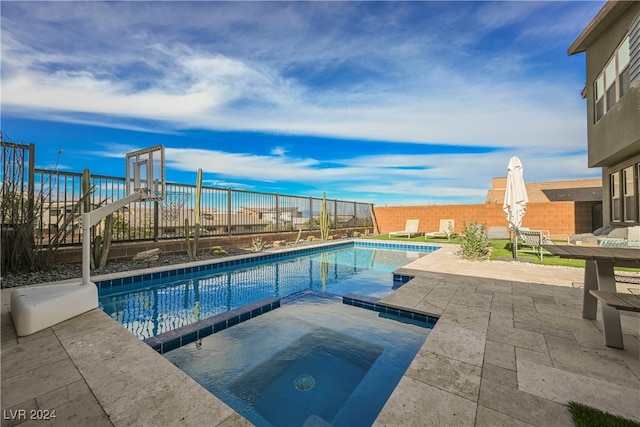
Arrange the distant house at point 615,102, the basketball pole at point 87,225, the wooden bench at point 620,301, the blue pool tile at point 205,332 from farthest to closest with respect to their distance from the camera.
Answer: the distant house at point 615,102
the basketball pole at point 87,225
the blue pool tile at point 205,332
the wooden bench at point 620,301

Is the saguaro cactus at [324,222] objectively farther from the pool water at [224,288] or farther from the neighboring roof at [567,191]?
the neighboring roof at [567,191]

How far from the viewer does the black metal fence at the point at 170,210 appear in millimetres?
5676

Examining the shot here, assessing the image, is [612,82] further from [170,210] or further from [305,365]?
[170,210]

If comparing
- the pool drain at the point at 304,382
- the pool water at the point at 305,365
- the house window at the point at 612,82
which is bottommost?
the pool drain at the point at 304,382

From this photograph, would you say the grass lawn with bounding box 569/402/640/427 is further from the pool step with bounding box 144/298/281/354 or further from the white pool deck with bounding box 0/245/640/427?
the pool step with bounding box 144/298/281/354

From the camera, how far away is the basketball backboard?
13.9ft

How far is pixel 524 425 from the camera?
1492mm

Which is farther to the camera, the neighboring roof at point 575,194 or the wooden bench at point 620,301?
the neighboring roof at point 575,194

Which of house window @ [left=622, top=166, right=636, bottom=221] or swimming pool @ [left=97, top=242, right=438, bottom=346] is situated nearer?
swimming pool @ [left=97, top=242, right=438, bottom=346]

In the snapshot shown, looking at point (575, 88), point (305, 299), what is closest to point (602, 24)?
point (575, 88)

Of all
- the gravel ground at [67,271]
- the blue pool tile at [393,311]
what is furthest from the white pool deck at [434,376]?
the gravel ground at [67,271]

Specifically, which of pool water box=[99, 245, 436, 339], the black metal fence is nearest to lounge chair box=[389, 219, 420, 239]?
the black metal fence

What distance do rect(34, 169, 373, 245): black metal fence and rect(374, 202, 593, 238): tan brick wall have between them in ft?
17.1

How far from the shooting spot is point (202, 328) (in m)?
3.17
